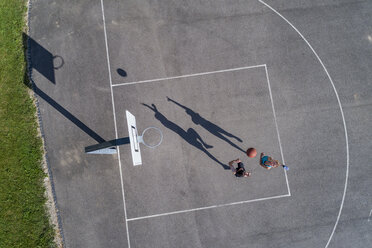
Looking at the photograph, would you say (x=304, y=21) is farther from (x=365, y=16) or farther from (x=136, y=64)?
(x=136, y=64)

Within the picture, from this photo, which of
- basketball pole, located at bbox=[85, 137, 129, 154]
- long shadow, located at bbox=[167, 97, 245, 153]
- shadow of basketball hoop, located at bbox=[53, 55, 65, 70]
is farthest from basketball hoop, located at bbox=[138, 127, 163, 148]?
shadow of basketball hoop, located at bbox=[53, 55, 65, 70]

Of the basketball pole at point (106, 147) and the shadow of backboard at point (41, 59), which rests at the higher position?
the shadow of backboard at point (41, 59)

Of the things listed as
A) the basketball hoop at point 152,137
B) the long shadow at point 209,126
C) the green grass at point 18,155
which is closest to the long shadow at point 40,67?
the green grass at point 18,155

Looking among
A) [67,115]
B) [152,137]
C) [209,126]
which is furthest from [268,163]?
[67,115]

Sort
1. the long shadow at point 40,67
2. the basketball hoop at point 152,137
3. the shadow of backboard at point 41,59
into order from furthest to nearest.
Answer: the shadow of backboard at point 41,59
the long shadow at point 40,67
the basketball hoop at point 152,137

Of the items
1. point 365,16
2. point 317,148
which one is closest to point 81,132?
point 317,148

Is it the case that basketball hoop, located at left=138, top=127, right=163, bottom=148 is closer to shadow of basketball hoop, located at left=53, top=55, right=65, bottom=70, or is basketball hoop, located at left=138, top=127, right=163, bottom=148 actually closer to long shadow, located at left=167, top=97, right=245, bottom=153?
long shadow, located at left=167, top=97, right=245, bottom=153

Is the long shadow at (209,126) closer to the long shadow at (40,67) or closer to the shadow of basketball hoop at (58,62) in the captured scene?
the long shadow at (40,67)
